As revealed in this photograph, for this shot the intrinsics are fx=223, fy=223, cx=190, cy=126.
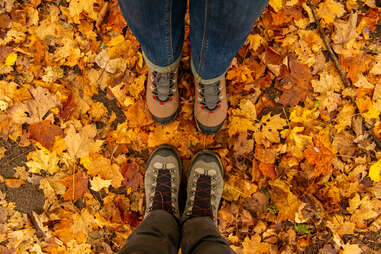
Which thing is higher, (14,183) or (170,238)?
(170,238)

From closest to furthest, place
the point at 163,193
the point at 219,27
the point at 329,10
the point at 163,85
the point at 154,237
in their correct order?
the point at 219,27
the point at 154,237
the point at 163,85
the point at 163,193
the point at 329,10

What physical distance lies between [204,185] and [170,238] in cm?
53

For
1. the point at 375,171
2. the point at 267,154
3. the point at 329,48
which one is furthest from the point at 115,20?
the point at 375,171

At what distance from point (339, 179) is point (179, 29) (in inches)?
59.1

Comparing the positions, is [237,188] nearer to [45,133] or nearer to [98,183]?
[98,183]

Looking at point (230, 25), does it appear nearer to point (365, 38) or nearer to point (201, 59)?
point (201, 59)

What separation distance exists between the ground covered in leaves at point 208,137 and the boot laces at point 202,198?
0.15m

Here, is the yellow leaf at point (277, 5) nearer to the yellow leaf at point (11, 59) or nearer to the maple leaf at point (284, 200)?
the maple leaf at point (284, 200)

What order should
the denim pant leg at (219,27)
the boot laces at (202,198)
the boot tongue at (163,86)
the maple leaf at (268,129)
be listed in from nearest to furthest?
the denim pant leg at (219,27), the boot tongue at (163,86), the boot laces at (202,198), the maple leaf at (268,129)

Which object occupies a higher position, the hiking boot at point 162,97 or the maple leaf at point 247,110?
the hiking boot at point 162,97

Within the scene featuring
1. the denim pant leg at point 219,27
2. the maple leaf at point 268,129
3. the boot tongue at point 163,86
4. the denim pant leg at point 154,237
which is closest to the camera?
the denim pant leg at point 219,27

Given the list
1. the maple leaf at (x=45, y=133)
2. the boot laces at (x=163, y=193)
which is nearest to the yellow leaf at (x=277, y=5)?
the boot laces at (x=163, y=193)

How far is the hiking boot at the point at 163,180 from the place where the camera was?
1543mm

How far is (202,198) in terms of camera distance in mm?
1565
